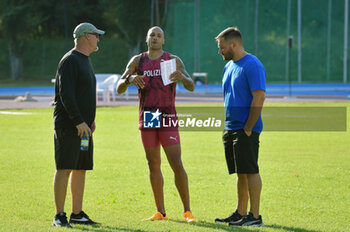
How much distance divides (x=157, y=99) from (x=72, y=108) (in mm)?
898

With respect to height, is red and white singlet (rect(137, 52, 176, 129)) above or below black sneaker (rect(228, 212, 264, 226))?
above

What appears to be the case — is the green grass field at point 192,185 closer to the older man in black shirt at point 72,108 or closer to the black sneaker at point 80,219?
the black sneaker at point 80,219

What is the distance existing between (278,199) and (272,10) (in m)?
44.9

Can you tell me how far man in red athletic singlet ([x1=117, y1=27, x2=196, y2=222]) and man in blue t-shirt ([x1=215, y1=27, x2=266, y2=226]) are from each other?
50 centimetres

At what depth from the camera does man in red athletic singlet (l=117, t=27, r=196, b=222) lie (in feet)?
21.5

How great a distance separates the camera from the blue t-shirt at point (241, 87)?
6.26 m

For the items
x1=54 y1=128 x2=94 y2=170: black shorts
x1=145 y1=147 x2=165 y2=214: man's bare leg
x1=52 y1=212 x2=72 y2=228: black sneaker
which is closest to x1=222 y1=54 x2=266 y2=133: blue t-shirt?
x1=145 y1=147 x2=165 y2=214: man's bare leg

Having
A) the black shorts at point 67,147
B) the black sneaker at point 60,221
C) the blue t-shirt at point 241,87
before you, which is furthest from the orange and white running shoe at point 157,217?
the blue t-shirt at point 241,87

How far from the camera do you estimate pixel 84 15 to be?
5606 centimetres

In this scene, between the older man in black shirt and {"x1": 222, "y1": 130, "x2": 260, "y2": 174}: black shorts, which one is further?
{"x1": 222, "y1": 130, "x2": 260, "y2": 174}: black shorts

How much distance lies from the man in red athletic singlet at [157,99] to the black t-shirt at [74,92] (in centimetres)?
50

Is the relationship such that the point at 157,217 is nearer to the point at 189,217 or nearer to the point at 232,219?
the point at 189,217

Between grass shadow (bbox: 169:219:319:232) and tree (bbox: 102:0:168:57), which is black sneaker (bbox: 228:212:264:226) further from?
tree (bbox: 102:0:168:57)

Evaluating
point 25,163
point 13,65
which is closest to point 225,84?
point 25,163
